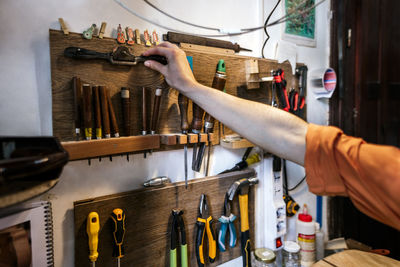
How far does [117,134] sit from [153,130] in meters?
0.13

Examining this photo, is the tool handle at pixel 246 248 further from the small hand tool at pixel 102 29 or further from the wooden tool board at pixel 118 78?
the small hand tool at pixel 102 29

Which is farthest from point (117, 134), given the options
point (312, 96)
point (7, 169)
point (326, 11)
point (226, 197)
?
point (326, 11)

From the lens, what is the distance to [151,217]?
90 cm

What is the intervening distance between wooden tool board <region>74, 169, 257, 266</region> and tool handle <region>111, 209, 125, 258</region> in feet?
0.09

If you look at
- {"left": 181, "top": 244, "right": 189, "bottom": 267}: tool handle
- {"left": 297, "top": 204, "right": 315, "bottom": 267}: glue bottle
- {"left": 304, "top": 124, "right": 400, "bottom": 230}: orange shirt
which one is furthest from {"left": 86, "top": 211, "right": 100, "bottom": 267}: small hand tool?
{"left": 297, "top": 204, "right": 315, "bottom": 267}: glue bottle

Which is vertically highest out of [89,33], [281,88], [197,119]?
[89,33]

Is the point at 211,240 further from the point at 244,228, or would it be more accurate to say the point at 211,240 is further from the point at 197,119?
the point at 197,119

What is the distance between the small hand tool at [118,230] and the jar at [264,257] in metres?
0.64

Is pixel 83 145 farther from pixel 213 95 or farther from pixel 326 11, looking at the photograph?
pixel 326 11

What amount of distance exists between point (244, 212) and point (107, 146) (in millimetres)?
672

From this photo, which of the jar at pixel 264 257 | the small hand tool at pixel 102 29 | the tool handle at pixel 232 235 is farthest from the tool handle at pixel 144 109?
the jar at pixel 264 257

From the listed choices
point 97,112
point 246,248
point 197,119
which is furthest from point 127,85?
point 246,248

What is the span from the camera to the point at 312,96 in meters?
1.42

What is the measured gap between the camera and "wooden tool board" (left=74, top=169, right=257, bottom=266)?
79 cm
